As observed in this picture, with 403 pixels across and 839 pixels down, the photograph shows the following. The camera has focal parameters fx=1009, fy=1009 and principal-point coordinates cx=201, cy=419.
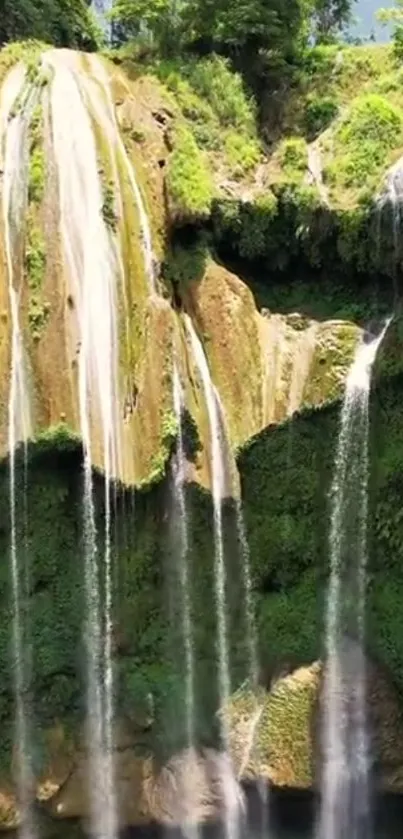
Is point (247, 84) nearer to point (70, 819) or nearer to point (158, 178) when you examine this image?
point (158, 178)

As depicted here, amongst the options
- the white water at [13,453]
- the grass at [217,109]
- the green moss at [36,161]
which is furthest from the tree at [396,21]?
the white water at [13,453]

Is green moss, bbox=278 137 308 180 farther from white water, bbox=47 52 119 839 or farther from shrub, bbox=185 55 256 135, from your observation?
white water, bbox=47 52 119 839

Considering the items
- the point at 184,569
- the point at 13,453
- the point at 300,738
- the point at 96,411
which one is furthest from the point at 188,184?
the point at 300,738

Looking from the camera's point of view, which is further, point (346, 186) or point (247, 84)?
point (247, 84)

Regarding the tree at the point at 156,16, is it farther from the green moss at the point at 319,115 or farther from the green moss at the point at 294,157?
the green moss at the point at 294,157

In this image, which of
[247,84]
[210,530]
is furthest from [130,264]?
[247,84]

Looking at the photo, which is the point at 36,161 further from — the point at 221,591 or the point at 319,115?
the point at 221,591
